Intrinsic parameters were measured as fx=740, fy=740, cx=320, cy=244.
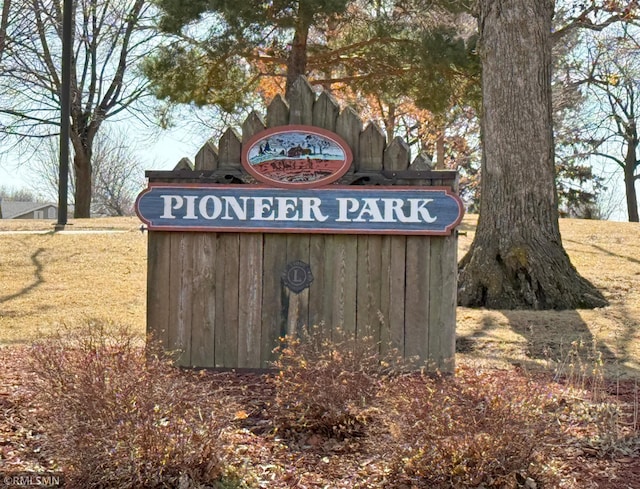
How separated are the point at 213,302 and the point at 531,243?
4.44 meters

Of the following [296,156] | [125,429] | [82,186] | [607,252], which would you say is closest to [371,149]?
[296,156]

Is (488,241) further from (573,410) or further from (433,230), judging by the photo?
(573,410)

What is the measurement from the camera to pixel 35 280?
424 inches

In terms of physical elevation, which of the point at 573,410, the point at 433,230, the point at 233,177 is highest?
the point at 233,177

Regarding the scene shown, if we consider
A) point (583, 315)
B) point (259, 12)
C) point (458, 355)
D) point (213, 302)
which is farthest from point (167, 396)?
point (259, 12)

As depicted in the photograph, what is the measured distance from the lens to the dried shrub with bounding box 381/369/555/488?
Result: 3.42m

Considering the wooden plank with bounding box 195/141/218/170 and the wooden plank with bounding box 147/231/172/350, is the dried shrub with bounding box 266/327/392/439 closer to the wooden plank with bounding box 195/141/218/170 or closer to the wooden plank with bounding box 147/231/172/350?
the wooden plank with bounding box 147/231/172/350

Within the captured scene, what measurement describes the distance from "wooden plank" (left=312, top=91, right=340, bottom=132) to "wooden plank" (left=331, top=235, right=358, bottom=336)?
0.85 metres

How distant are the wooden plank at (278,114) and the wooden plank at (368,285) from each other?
1072mm

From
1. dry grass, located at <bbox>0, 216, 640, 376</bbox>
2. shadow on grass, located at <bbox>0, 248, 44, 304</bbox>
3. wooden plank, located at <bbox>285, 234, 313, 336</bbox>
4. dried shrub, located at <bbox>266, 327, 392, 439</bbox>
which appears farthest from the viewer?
shadow on grass, located at <bbox>0, 248, 44, 304</bbox>

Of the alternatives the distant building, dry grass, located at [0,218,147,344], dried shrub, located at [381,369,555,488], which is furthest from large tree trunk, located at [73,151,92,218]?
the distant building

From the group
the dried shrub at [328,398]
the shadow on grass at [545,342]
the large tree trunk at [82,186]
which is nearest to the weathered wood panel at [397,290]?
the dried shrub at [328,398]

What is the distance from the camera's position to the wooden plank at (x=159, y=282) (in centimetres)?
574

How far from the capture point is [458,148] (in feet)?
108
